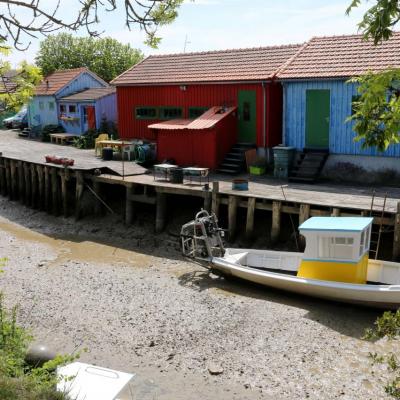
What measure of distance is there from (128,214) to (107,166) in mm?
2754

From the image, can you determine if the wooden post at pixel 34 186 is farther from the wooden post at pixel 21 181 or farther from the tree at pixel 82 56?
the tree at pixel 82 56

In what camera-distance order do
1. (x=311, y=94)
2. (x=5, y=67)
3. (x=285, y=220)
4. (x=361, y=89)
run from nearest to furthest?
(x=361, y=89) < (x=5, y=67) < (x=285, y=220) < (x=311, y=94)

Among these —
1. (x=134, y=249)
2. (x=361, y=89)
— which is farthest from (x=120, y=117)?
(x=361, y=89)

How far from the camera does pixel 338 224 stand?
1336cm

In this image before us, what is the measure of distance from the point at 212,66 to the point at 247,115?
11.5 ft

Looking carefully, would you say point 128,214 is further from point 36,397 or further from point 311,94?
point 36,397

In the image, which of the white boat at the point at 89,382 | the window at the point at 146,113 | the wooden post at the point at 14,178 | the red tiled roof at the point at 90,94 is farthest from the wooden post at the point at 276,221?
the red tiled roof at the point at 90,94

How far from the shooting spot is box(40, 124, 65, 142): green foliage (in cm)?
3453

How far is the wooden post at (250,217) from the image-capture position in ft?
55.2

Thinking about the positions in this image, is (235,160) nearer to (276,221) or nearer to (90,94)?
(276,221)

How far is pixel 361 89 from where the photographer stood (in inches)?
193

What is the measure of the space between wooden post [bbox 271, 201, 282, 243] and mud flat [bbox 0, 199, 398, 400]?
2139mm

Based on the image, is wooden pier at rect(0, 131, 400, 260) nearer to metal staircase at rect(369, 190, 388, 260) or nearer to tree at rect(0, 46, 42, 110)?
metal staircase at rect(369, 190, 388, 260)

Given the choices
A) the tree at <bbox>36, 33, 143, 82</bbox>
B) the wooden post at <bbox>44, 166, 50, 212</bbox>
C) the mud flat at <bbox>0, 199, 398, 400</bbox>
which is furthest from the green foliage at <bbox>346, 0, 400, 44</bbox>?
the tree at <bbox>36, 33, 143, 82</bbox>
